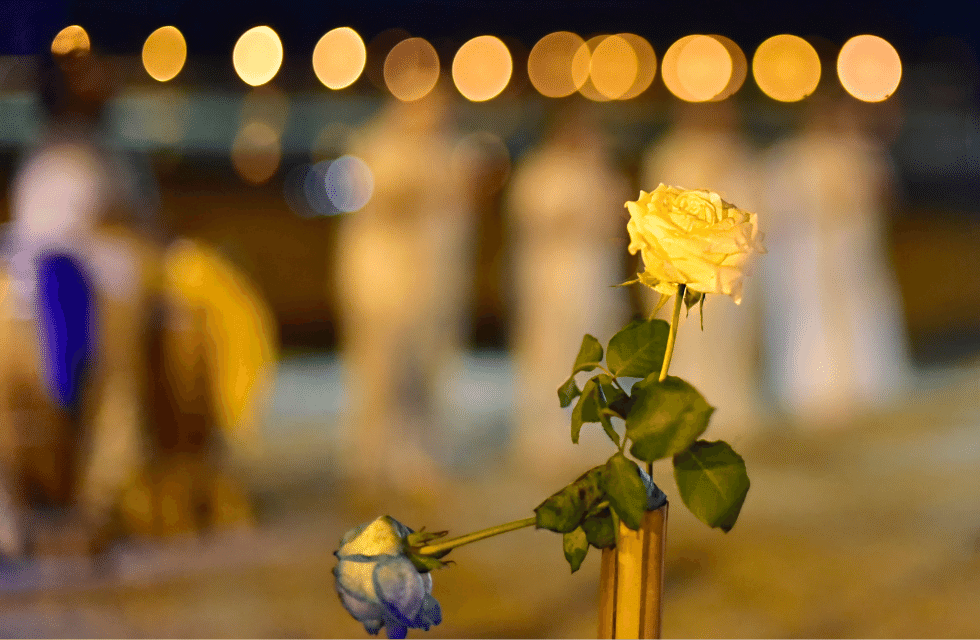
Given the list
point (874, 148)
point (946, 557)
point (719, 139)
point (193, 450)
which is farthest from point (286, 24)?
point (946, 557)

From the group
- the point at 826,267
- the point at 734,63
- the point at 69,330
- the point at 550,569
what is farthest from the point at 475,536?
the point at 734,63

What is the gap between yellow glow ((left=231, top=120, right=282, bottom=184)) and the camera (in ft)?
29.4

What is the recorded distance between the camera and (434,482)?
134 inches

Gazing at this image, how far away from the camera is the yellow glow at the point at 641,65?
8.24 m

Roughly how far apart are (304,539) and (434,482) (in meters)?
0.66

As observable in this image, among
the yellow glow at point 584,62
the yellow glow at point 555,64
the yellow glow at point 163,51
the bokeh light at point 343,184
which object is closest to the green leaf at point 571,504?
the yellow glow at point 163,51

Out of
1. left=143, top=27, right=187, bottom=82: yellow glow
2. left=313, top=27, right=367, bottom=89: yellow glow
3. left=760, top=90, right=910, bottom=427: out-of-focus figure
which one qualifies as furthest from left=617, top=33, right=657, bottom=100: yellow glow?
left=143, top=27, right=187, bottom=82: yellow glow

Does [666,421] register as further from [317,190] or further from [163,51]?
[317,190]

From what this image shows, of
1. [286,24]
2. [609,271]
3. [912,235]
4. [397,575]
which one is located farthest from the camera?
[912,235]

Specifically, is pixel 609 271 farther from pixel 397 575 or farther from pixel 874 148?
pixel 397 575

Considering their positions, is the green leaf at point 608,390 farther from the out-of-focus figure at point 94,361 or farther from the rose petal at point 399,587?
the out-of-focus figure at point 94,361

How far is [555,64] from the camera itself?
29.6 feet

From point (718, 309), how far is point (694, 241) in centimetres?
380

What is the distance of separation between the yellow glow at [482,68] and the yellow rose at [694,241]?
6.62 meters
